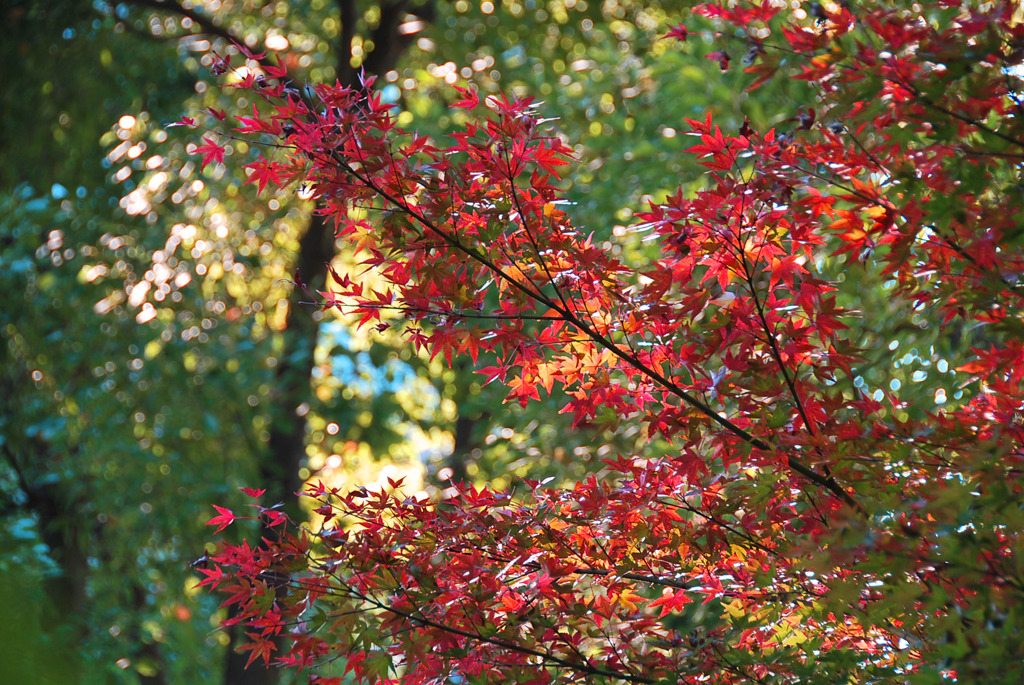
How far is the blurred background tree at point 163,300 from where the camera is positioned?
12.6 ft

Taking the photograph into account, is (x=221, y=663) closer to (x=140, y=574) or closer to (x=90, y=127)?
(x=140, y=574)

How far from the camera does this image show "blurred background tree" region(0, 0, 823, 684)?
3838 mm

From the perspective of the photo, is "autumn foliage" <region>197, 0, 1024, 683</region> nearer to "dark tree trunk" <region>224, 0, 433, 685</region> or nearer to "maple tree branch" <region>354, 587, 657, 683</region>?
"maple tree branch" <region>354, 587, 657, 683</region>

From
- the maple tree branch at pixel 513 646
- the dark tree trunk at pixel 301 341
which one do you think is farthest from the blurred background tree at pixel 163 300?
the maple tree branch at pixel 513 646

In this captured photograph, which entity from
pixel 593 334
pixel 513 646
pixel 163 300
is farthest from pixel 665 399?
pixel 163 300

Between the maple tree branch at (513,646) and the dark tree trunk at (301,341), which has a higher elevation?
the dark tree trunk at (301,341)

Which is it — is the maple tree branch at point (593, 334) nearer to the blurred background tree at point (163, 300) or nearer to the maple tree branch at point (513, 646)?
the maple tree branch at point (513, 646)

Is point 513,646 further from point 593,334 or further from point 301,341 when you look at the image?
point 301,341

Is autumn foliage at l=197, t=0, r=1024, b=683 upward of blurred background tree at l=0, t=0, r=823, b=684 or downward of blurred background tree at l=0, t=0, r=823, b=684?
downward

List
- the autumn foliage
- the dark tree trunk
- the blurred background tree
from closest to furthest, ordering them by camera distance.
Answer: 1. the autumn foliage
2. the blurred background tree
3. the dark tree trunk

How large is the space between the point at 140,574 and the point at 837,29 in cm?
408

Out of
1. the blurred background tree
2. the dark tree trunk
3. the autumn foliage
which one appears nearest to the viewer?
the autumn foliage

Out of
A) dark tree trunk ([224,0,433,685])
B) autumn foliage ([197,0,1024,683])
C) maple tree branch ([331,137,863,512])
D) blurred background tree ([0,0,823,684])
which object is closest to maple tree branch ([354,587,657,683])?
autumn foliage ([197,0,1024,683])

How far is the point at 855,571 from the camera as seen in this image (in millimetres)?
1293
